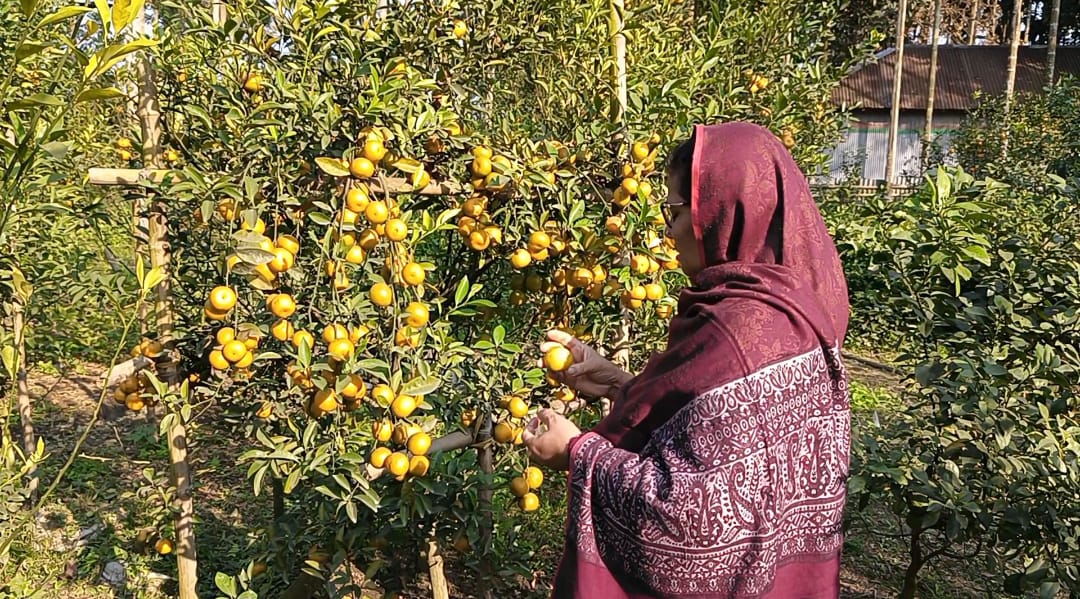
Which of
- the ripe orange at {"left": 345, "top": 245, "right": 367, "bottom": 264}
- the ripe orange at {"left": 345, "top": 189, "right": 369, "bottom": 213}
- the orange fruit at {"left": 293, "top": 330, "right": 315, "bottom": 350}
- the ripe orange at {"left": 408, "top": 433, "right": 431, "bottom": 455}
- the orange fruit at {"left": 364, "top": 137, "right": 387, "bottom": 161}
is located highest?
the orange fruit at {"left": 364, "top": 137, "right": 387, "bottom": 161}

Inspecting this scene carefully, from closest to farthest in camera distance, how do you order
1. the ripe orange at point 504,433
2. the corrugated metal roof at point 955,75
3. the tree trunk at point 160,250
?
the ripe orange at point 504,433
the tree trunk at point 160,250
the corrugated metal roof at point 955,75

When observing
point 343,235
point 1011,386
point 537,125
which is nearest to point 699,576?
point 343,235

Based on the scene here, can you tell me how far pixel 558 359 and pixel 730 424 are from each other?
57 cm

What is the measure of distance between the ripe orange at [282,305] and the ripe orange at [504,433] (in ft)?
1.72

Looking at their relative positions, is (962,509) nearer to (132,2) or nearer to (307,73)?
(307,73)

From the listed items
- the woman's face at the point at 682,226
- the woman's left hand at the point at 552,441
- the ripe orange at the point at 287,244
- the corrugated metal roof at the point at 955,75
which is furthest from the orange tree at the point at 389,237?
the corrugated metal roof at the point at 955,75

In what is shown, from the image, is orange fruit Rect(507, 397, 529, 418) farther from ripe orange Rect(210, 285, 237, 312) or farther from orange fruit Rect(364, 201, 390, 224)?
ripe orange Rect(210, 285, 237, 312)

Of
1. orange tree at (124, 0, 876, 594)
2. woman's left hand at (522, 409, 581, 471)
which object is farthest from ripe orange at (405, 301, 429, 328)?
woman's left hand at (522, 409, 581, 471)

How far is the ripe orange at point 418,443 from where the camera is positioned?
1.58 meters

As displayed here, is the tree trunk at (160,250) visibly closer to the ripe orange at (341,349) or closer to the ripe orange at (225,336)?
the ripe orange at (225,336)

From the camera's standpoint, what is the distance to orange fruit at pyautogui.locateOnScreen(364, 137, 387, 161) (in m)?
1.56

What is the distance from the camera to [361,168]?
5.08 feet

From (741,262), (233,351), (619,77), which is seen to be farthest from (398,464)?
(619,77)

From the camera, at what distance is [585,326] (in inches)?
84.9
